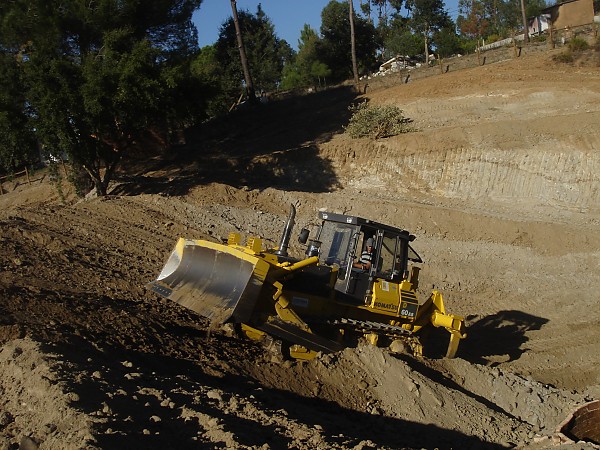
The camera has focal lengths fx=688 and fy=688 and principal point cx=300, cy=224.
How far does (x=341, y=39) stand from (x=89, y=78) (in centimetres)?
3065

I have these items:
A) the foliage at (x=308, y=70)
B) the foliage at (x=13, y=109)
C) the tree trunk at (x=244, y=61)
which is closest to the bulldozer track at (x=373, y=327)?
the foliage at (x=13, y=109)

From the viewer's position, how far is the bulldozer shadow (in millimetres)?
12961

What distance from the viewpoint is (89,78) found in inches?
767

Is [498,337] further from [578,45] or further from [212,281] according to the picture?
[578,45]

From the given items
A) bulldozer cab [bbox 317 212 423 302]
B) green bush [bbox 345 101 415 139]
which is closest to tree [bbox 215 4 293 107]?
green bush [bbox 345 101 415 139]

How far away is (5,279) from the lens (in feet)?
36.7

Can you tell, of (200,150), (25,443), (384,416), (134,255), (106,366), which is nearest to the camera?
(25,443)

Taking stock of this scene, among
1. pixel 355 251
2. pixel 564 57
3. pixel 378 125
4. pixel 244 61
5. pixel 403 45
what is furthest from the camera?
pixel 403 45

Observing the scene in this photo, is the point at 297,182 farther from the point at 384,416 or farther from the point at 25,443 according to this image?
the point at 25,443

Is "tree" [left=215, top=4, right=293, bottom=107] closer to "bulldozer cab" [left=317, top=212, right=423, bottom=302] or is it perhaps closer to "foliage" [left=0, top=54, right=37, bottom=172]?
"foliage" [left=0, top=54, right=37, bottom=172]

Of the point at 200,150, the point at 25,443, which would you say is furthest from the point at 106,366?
the point at 200,150

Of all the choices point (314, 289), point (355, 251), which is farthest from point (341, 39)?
point (314, 289)

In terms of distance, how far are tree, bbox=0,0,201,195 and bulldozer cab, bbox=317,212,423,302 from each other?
35.4 feet

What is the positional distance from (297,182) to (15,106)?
983 centimetres
